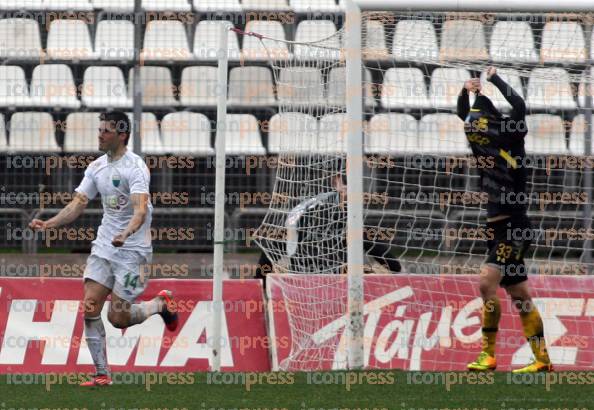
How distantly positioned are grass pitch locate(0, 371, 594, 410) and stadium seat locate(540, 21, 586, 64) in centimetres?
340

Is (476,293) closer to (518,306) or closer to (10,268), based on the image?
(518,306)

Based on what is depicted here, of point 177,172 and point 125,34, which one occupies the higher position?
point 125,34

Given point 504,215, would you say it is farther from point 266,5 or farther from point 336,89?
point 266,5

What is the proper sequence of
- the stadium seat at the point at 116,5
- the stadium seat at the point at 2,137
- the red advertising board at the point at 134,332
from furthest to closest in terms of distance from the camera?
the stadium seat at the point at 116,5 → the stadium seat at the point at 2,137 → the red advertising board at the point at 134,332

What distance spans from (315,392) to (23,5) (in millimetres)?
7937

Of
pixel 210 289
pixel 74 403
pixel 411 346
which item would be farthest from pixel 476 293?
pixel 74 403

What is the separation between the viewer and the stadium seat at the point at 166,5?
47.3ft

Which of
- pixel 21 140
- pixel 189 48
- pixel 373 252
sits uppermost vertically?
pixel 189 48

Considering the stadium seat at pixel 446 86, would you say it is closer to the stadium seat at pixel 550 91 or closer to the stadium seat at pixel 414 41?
the stadium seat at pixel 414 41

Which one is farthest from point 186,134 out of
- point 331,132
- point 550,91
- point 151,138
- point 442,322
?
point 442,322

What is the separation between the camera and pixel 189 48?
15.1 meters

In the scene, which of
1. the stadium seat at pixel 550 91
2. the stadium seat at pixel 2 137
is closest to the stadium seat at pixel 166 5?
the stadium seat at pixel 2 137

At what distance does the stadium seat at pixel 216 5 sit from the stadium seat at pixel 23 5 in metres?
1.76

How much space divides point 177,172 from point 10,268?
2.11 meters
